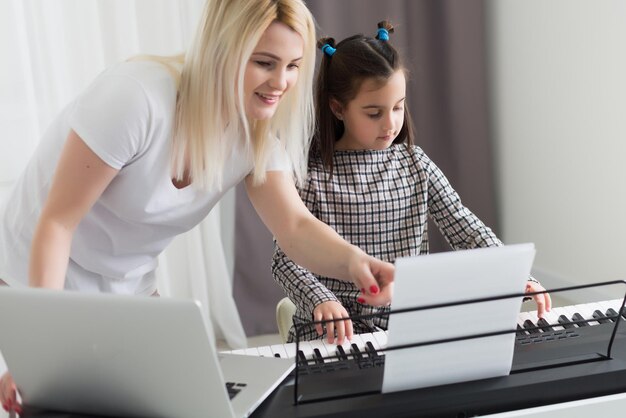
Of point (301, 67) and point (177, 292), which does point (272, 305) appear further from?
point (301, 67)

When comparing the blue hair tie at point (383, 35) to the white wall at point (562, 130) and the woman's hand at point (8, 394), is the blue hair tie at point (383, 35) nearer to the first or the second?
the woman's hand at point (8, 394)

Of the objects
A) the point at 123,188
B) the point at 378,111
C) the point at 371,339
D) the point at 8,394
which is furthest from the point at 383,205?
the point at 8,394

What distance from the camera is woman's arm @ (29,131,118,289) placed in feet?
3.99

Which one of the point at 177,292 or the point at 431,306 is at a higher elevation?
the point at 431,306

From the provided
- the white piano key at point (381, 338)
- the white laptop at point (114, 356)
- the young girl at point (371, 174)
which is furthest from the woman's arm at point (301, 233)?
the white laptop at point (114, 356)

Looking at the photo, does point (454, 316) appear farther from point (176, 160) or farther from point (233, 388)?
point (176, 160)

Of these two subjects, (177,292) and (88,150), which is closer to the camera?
(88,150)

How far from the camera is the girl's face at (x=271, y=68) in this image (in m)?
1.32

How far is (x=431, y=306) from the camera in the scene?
915 mm

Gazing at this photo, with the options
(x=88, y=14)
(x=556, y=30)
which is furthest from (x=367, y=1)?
(x=88, y=14)

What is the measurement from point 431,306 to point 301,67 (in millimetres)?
635

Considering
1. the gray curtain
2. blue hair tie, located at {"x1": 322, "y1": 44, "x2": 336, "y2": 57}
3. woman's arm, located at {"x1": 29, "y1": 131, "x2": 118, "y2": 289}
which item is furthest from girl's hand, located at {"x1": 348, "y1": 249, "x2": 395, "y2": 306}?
the gray curtain

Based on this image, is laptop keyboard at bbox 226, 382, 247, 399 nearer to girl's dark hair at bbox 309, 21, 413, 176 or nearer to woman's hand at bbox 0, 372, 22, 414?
woman's hand at bbox 0, 372, 22, 414

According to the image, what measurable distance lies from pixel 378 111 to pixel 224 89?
54 cm
